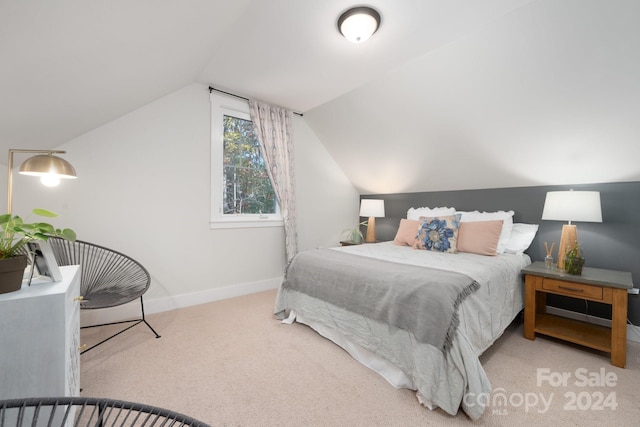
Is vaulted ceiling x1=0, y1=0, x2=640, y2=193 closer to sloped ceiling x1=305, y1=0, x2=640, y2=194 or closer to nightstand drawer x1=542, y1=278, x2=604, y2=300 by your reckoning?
sloped ceiling x1=305, y1=0, x2=640, y2=194

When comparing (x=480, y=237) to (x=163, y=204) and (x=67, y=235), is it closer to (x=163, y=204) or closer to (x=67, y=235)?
(x=67, y=235)

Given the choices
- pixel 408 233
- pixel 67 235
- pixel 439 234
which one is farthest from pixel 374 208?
pixel 67 235

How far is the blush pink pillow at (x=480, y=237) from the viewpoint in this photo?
2686 millimetres

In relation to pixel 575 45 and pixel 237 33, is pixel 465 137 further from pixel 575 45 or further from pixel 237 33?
pixel 237 33

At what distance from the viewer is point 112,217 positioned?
104 inches

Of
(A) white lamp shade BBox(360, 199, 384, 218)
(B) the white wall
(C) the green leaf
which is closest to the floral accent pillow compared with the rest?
(A) white lamp shade BBox(360, 199, 384, 218)

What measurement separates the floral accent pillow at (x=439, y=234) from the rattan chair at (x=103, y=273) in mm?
2620

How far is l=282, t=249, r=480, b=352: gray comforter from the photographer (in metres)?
1.58

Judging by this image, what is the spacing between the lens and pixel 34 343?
1.07m

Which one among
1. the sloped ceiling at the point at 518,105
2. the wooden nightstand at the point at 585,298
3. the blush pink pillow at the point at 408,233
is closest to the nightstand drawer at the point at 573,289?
the wooden nightstand at the point at 585,298

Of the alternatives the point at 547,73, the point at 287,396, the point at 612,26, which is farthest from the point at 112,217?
the point at 612,26

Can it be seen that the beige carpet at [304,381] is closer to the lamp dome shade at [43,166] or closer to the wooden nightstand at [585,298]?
the wooden nightstand at [585,298]

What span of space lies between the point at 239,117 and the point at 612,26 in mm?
3299

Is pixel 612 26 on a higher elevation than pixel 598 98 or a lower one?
higher
